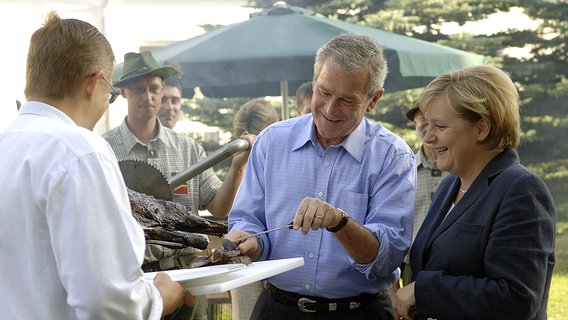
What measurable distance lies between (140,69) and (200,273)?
2890mm

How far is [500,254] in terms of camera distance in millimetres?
2883

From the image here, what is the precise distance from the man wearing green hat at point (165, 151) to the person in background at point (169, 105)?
977mm

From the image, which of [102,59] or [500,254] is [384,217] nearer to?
[500,254]

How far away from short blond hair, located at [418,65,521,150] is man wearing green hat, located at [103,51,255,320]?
1973mm

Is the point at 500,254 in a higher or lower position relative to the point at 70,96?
lower

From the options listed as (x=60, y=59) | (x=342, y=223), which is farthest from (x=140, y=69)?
(x=60, y=59)

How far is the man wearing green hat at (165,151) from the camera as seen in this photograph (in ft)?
16.5

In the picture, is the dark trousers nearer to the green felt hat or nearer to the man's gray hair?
the man's gray hair

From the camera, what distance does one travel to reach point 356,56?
11.0 feet

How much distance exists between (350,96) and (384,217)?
18.1 inches

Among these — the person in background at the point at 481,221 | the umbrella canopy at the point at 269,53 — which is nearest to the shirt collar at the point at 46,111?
the person in background at the point at 481,221

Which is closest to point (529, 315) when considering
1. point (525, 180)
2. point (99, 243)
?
point (525, 180)

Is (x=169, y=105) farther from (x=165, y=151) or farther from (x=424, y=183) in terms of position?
(x=424, y=183)

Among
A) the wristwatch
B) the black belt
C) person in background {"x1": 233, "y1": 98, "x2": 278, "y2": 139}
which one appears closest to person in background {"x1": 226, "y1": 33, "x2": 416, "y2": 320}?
the black belt
